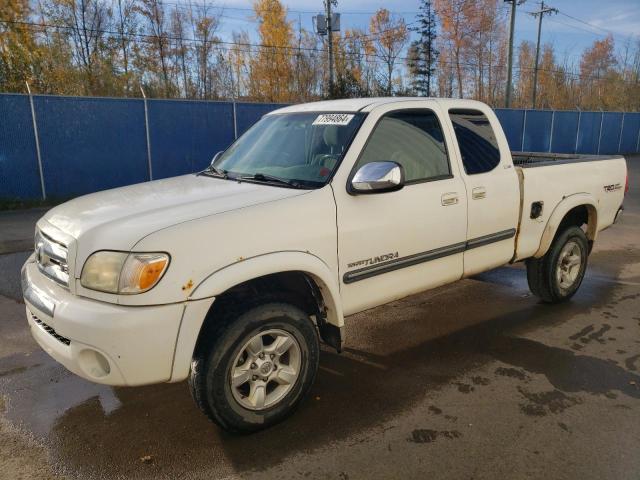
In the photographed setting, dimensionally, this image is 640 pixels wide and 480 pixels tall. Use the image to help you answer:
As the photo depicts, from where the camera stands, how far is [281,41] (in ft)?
137

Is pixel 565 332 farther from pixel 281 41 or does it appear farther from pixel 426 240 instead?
pixel 281 41

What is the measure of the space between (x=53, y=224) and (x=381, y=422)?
2.35 m

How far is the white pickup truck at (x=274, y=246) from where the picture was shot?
8.47 feet

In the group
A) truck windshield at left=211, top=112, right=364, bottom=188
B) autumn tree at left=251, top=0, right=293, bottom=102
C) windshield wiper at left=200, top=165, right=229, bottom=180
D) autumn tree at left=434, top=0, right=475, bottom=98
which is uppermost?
autumn tree at left=434, top=0, right=475, bottom=98

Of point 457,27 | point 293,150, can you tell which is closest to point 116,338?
point 293,150

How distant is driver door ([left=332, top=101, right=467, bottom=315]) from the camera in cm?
329

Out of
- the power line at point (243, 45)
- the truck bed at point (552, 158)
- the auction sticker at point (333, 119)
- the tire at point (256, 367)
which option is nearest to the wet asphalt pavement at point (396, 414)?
the tire at point (256, 367)

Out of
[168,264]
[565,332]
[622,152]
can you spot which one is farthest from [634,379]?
[622,152]

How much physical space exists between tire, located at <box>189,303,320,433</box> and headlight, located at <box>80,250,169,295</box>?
491 millimetres

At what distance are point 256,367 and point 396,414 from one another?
973 millimetres

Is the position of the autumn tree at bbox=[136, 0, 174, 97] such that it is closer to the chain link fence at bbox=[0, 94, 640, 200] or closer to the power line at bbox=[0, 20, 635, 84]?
the power line at bbox=[0, 20, 635, 84]

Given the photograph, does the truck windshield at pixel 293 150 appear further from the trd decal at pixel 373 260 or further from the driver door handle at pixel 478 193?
the driver door handle at pixel 478 193

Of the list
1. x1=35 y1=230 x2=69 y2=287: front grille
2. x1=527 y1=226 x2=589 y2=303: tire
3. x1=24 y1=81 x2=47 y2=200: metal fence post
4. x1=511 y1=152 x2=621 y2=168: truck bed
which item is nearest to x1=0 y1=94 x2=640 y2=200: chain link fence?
x1=24 y1=81 x2=47 y2=200: metal fence post

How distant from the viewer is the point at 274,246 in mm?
2883
